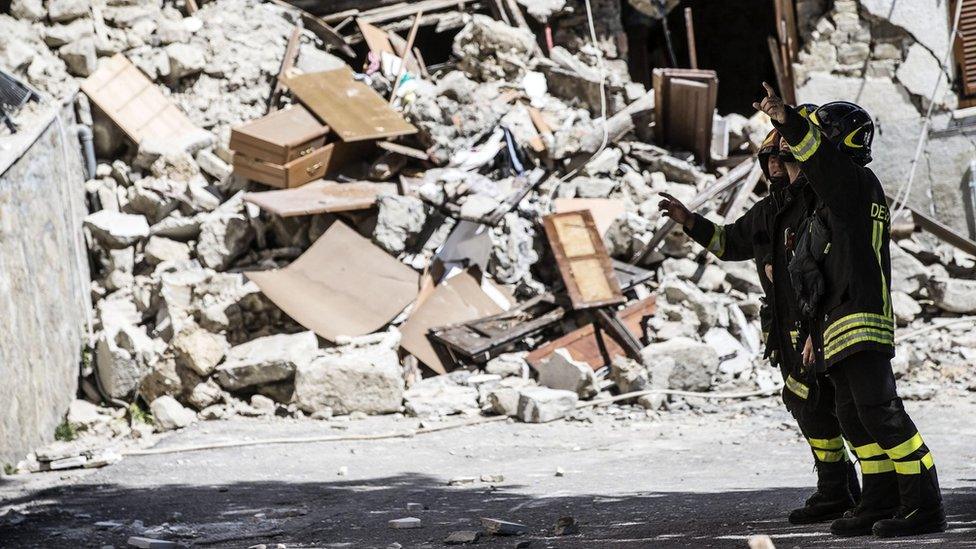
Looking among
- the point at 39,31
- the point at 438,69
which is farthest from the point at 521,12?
the point at 39,31

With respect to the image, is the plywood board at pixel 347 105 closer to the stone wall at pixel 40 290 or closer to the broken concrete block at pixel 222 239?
the broken concrete block at pixel 222 239

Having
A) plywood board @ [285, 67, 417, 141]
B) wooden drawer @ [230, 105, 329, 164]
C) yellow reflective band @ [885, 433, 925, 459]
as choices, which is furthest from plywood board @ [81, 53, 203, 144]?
yellow reflective band @ [885, 433, 925, 459]

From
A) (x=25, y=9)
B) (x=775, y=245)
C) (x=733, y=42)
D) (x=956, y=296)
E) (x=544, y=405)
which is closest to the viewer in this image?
(x=775, y=245)

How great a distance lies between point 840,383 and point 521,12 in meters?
9.91

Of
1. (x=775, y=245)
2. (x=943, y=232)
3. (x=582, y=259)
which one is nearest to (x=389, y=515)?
(x=775, y=245)

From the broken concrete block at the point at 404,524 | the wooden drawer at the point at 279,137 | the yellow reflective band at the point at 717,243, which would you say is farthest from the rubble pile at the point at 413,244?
the yellow reflective band at the point at 717,243

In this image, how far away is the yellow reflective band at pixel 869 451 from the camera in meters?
3.77

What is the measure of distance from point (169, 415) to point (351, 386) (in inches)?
55.8

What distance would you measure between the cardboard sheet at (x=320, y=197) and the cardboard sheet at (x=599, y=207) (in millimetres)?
1633

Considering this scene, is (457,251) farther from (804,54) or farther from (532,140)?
(804,54)

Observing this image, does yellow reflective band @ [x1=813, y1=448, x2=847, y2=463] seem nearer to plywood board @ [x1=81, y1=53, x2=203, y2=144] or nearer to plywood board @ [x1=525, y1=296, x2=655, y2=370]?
plywood board @ [x1=525, y1=296, x2=655, y2=370]

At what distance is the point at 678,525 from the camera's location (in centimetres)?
420

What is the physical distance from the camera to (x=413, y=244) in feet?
33.5

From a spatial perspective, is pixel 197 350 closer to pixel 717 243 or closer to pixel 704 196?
pixel 704 196
